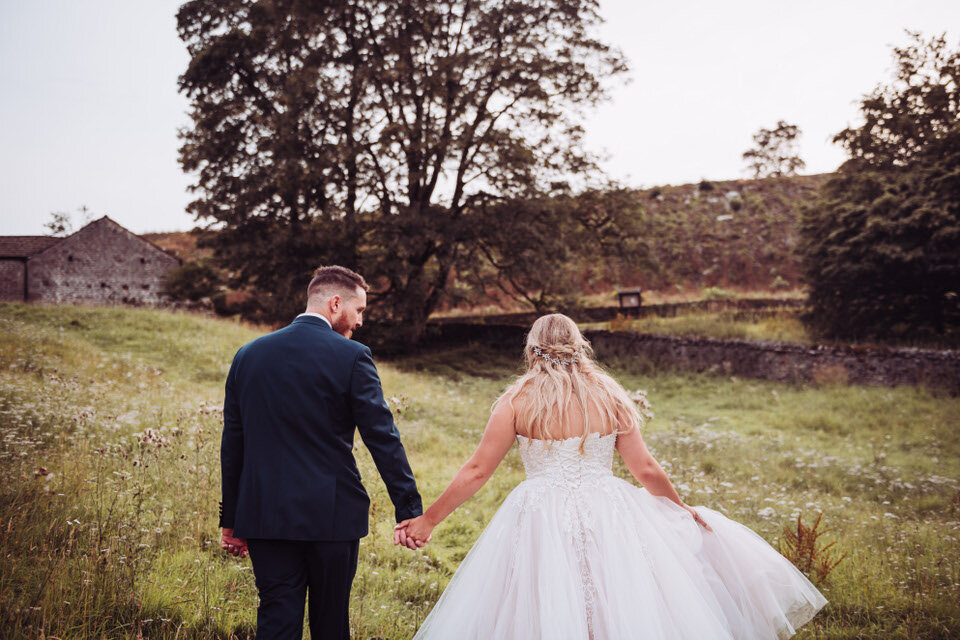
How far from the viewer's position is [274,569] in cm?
290

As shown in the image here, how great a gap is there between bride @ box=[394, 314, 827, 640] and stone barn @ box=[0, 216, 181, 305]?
27.0m

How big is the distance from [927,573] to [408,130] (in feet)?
65.5

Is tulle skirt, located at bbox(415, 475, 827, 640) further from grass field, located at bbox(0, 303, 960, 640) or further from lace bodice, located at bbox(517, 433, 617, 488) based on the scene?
grass field, located at bbox(0, 303, 960, 640)

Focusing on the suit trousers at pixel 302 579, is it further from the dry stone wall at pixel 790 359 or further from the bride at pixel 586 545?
the dry stone wall at pixel 790 359

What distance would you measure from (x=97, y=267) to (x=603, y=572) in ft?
116

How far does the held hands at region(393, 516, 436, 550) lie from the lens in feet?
10.7

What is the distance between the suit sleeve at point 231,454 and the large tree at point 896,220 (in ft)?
63.6

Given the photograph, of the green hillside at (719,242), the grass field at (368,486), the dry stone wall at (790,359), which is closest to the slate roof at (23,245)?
the grass field at (368,486)

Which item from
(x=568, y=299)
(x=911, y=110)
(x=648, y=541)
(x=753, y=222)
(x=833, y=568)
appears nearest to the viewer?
(x=648, y=541)

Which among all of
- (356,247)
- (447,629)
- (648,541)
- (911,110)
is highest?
(911,110)

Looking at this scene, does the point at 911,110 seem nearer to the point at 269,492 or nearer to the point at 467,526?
the point at 467,526

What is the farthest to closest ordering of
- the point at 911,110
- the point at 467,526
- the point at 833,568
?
the point at 911,110, the point at 467,526, the point at 833,568

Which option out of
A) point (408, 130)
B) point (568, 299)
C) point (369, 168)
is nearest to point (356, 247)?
point (369, 168)

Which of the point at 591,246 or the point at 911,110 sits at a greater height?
the point at 911,110
